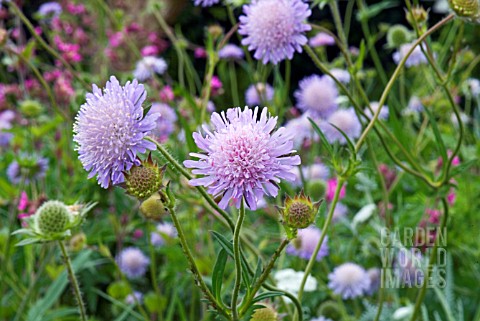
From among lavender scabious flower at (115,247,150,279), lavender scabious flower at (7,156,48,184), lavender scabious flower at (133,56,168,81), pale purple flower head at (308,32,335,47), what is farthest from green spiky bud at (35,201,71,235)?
pale purple flower head at (308,32,335,47)

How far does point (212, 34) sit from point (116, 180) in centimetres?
118

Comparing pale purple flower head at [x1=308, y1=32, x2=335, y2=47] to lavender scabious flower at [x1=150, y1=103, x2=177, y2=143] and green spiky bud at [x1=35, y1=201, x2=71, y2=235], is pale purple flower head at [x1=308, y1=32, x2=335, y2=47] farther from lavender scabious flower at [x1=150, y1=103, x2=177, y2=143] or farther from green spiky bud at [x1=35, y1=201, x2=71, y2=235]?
green spiky bud at [x1=35, y1=201, x2=71, y2=235]

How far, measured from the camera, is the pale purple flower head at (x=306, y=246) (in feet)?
5.73

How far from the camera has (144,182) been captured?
Answer: 0.87 metres

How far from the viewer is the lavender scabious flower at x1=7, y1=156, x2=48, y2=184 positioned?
178cm

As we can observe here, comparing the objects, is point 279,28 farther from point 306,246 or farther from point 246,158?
point 306,246

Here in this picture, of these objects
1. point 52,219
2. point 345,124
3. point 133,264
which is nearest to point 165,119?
point 133,264

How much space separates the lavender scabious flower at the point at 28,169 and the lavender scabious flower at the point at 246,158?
106cm

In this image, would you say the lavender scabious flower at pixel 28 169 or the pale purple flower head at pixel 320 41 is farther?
the pale purple flower head at pixel 320 41

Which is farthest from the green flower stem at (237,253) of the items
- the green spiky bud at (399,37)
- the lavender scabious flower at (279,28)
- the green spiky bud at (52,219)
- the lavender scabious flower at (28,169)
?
the green spiky bud at (399,37)

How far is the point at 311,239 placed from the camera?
185 centimetres

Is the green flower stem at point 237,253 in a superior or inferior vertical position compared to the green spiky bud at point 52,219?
inferior

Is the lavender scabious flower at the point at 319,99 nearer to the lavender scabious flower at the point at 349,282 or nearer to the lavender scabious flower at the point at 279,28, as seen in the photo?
the lavender scabious flower at the point at 349,282

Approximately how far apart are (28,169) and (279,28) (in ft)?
2.84
